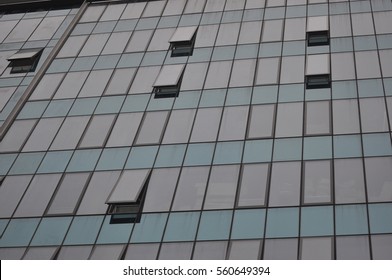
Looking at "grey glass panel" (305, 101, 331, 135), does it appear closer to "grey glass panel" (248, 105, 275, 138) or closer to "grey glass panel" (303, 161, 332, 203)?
"grey glass panel" (248, 105, 275, 138)

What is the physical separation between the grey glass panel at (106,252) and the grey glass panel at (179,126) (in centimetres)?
683

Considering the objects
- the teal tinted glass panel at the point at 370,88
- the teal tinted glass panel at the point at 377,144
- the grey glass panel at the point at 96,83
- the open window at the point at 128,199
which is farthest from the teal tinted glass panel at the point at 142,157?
the teal tinted glass panel at the point at 370,88

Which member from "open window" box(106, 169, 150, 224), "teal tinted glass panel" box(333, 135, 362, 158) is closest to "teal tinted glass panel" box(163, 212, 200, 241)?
"open window" box(106, 169, 150, 224)

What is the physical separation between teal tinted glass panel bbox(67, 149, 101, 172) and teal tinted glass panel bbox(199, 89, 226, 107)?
20.8 feet

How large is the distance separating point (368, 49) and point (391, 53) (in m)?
1.33

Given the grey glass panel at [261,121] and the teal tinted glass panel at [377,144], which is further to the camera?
the grey glass panel at [261,121]

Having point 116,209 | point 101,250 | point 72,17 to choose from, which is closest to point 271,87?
point 116,209

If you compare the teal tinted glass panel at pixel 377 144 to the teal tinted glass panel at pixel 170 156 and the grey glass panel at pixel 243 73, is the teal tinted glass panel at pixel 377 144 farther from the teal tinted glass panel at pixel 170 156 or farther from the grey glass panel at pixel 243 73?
the teal tinted glass panel at pixel 170 156

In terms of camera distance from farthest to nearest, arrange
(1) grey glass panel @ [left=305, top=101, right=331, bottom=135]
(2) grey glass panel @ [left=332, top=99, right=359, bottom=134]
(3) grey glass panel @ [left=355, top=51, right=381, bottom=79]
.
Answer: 1. (3) grey glass panel @ [left=355, top=51, right=381, bottom=79]
2. (1) grey glass panel @ [left=305, top=101, right=331, bottom=135]
3. (2) grey glass panel @ [left=332, top=99, right=359, bottom=134]

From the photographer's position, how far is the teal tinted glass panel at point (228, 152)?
2909 centimetres

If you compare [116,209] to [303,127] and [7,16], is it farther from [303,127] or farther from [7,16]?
[7,16]

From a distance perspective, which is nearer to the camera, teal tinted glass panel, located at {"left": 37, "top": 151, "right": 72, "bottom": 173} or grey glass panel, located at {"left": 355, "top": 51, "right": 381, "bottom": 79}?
teal tinted glass panel, located at {"left": 37, "top": 151, "right": 72, "bottom": 173}

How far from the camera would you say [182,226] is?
2653 centimetres

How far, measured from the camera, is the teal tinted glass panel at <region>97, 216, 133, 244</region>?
87.6ft
